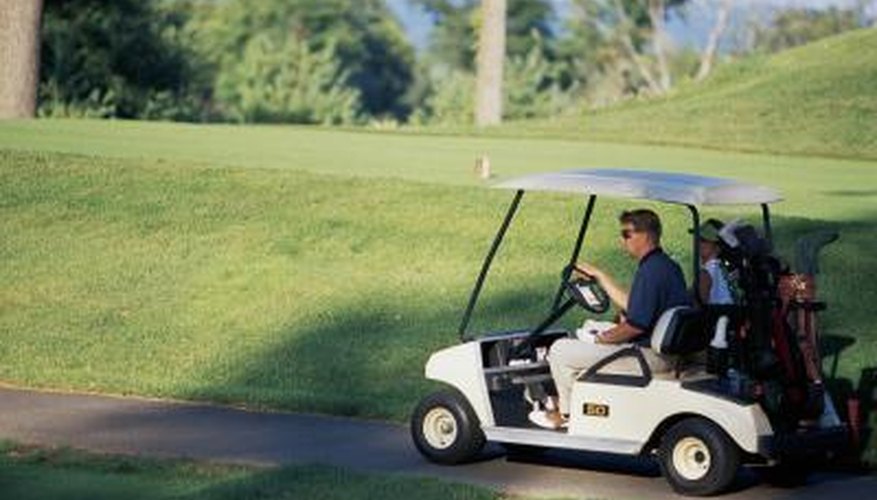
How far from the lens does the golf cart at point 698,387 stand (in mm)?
10883

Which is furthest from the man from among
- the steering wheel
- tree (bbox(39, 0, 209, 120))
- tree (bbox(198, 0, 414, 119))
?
tree (bbox(198, 0, 414, 119))

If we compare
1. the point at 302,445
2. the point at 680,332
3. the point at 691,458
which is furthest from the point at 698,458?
the point at 302,445

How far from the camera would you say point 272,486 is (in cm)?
1030

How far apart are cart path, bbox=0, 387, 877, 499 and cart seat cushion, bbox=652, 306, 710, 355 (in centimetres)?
75

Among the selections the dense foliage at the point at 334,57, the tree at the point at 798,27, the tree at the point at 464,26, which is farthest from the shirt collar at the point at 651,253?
the tree at the point at 464,26

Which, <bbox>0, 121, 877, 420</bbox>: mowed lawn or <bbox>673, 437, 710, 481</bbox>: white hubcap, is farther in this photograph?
<bbox>0, 121, 877, 420</bbox>: mowed lawn

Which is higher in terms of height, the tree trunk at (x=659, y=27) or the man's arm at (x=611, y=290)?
the tree trunk at (x=659, y=27)

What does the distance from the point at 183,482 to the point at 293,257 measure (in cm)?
717

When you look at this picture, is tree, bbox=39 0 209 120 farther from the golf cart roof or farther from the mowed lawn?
the golf cart roof

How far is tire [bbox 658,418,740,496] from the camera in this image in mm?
10797

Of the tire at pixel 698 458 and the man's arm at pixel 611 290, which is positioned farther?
the man's arm at pixel 611 290

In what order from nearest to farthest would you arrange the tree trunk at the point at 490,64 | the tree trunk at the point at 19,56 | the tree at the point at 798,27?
1. the tree trunk at the point at 19,56
2. the tree trunk at the point at 490,64
3. the tree at the point at 798,27

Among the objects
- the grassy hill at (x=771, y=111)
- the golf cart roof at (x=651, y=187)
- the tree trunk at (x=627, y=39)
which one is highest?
the tree trunk at (x=627, y=39)

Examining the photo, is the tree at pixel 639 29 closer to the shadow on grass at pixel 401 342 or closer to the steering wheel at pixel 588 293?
the shadow on grass at pixel 401 342
